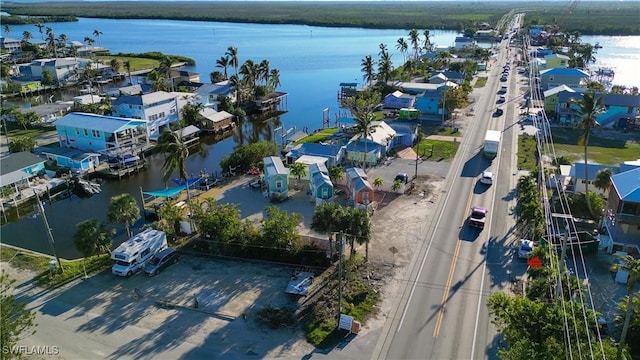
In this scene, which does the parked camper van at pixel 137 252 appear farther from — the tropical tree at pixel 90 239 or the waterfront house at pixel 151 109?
the waterfront house at pixel 151 109

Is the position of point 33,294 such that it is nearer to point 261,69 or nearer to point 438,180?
point 438,180

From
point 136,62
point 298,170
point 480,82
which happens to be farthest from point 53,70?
point 480,82

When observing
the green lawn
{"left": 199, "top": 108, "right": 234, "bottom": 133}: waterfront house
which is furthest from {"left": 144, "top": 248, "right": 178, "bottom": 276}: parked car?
{"left": 199, "top": 108, "right": 234, "bottom": 133}: waterfront house

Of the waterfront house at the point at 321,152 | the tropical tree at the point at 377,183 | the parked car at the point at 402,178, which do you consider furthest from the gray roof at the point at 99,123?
the parked car at the point at 402,178

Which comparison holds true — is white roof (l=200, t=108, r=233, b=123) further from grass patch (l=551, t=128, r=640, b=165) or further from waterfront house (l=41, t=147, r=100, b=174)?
grass patch (l=551, t=128, r=640, b=165)

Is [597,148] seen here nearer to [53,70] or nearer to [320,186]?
[320,186]
